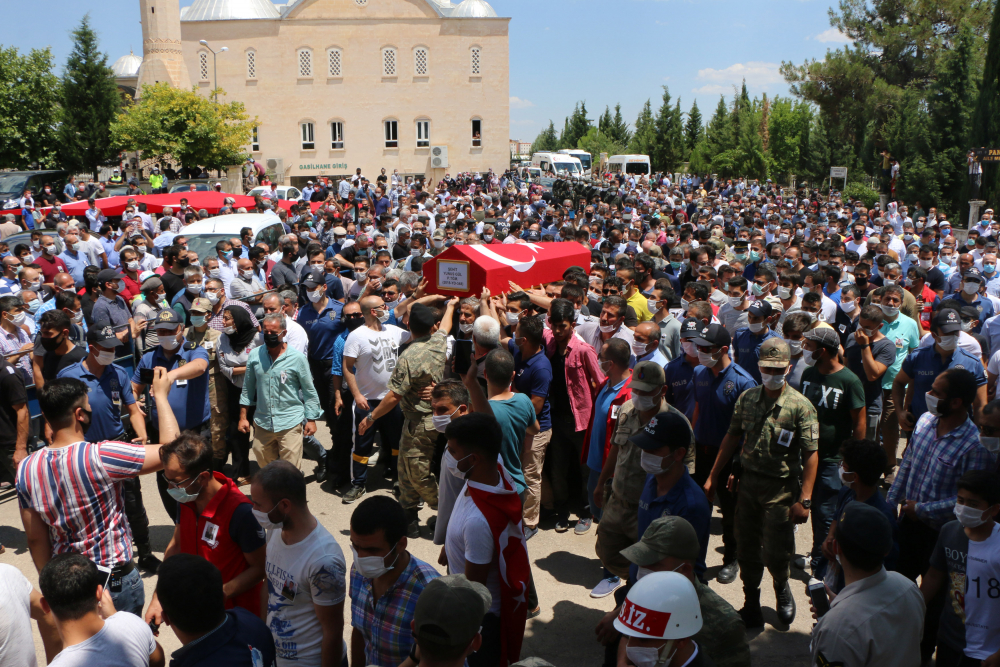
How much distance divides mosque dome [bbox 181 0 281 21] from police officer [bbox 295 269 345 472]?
49.0 metres

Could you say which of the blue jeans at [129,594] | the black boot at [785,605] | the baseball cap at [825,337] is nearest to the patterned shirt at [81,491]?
the blue jeans at [129,594]

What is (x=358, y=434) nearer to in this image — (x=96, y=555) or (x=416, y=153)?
(x=96, y=555)

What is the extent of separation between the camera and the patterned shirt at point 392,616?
9.93ft

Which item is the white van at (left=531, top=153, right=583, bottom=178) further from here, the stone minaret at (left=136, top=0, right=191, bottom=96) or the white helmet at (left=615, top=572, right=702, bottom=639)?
the white helmet at (left=615, top=572, right=702, bottom=639)

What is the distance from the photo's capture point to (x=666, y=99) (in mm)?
63688

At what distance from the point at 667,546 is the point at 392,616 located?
114 cm

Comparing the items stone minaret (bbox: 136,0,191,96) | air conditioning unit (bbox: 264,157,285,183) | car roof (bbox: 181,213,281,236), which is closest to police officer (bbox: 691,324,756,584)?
car roof (bbox: 181,213,281,236)

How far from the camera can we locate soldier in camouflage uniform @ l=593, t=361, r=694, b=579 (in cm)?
459

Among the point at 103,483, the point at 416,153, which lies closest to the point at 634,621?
the point at 103,483

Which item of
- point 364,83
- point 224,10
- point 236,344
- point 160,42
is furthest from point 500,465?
point 224,10

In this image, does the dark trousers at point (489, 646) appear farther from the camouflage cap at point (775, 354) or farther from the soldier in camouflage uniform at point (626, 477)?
the camouflage cap at point (775, 354)

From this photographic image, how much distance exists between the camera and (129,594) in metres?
4.13

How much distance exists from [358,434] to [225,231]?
758 centimetres

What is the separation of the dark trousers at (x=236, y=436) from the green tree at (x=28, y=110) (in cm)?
3557
